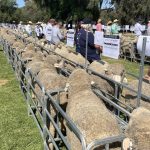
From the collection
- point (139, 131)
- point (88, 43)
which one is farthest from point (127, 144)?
point (88, 43)

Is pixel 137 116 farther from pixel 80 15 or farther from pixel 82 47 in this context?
pixel 80 15

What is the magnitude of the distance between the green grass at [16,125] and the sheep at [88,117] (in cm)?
184

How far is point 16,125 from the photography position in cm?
708

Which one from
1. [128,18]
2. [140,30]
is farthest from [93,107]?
[128,18]

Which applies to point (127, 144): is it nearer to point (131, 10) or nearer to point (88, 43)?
point (88, 43)

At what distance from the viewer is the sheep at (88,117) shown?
11.2 ft

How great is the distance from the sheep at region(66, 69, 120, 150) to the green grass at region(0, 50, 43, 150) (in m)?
1.84

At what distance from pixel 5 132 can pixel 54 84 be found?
5.37ft

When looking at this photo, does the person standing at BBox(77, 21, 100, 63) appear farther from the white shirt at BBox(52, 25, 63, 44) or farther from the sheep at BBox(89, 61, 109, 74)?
the white shirt at BBox(52, 25, 63, 44)

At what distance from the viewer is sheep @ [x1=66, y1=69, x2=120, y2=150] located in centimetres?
341

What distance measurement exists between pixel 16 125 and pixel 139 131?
4.56m

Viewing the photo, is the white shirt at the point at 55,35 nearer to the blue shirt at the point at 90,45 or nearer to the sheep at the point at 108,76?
the blue shirt at the point at 90,45

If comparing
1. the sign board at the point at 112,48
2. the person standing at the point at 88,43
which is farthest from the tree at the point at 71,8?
the sign board at the point at 112,48

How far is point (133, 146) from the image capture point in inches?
111
